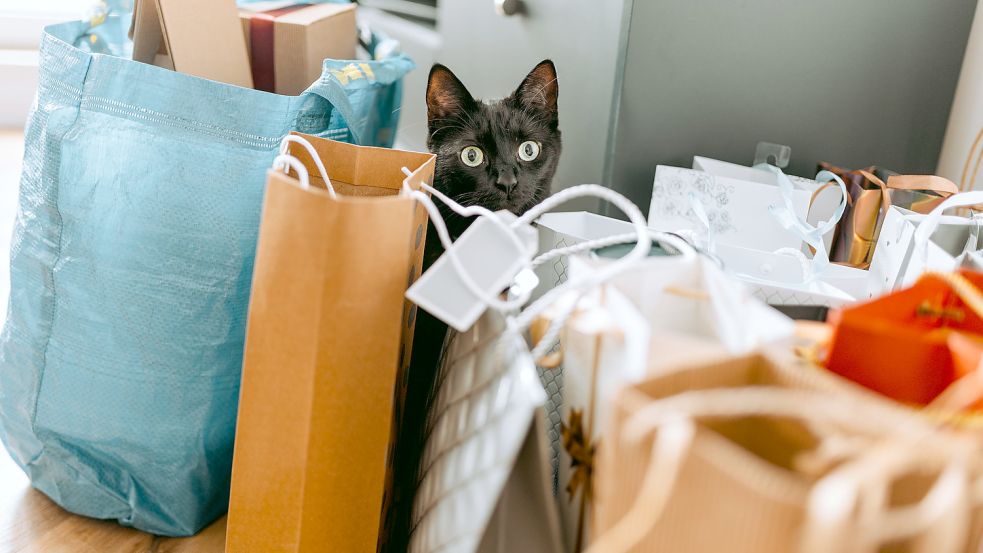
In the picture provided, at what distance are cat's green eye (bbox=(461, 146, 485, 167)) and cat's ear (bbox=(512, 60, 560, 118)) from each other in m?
0.11

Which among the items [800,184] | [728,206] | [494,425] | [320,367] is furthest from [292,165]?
[800,184]

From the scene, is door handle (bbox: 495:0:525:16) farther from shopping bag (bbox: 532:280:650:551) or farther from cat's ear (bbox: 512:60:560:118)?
shopping bag (bbox: 532:280:650:551)

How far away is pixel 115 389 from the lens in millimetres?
876

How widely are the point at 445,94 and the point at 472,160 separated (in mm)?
106

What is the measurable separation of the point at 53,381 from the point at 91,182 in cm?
26

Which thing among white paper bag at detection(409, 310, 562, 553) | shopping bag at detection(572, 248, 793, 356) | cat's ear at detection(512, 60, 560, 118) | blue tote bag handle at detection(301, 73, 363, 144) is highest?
cat's ear at detection(512, 60, 560, 118)

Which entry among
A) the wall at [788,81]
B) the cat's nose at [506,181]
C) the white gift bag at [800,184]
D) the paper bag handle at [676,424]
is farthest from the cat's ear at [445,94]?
the paper bag handle at [676,424]

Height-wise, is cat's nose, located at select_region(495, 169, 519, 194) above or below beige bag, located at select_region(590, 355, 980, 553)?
above

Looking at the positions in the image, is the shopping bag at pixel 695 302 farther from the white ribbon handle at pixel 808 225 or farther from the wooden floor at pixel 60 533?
the wooden floor at pixel 60 533

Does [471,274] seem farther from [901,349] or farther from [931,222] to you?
[931,222]

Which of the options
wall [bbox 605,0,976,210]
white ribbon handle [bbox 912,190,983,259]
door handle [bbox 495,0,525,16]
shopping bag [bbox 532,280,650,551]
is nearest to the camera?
shopping bag [bbox 532,280,650,551]

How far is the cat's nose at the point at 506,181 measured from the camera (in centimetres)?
97

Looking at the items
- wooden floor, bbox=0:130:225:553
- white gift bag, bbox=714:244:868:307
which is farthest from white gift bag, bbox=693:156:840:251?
wooden floor, bbox=0:130:225:553

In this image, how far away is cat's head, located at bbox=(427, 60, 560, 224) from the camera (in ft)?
3.26
